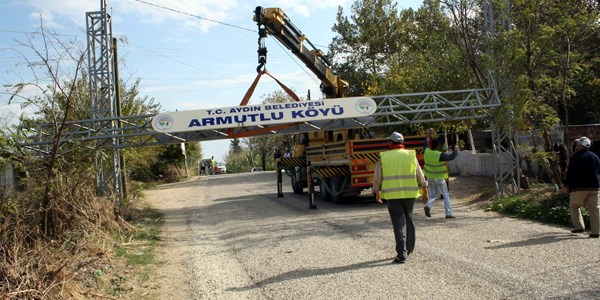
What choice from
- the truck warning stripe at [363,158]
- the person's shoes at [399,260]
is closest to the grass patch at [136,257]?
the person's shoes at [399,260]

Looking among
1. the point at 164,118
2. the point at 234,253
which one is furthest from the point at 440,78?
the point at 234,253

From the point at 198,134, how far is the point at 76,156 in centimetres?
464

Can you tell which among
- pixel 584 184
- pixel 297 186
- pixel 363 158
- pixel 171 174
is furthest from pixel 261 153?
pixel 584 184

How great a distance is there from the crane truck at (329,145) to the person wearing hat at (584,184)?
6.53 m

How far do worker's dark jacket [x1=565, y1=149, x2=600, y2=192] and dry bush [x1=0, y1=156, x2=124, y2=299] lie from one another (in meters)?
7.22

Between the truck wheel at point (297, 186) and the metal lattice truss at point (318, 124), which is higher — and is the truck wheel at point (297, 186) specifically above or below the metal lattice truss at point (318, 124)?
below

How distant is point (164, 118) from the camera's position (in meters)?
14.1

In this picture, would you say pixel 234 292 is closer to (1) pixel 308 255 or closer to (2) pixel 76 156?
(1) pixel 308 255

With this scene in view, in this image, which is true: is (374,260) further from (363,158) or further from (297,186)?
(297,186)

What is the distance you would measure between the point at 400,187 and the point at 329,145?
9.09m

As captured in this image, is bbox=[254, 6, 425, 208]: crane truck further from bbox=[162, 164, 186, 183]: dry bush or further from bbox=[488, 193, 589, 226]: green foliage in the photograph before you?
bbox=[162, 164, 186, 183]: dry bush

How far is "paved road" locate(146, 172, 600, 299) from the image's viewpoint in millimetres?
5961

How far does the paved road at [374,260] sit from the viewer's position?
596 cm

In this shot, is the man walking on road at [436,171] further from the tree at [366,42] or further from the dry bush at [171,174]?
the dry bush at [171,174]
